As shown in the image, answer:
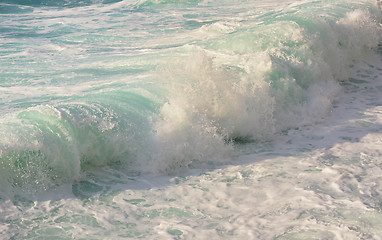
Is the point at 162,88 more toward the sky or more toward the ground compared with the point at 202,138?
more toward the sky

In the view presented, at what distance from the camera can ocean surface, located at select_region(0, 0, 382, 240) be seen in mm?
4211

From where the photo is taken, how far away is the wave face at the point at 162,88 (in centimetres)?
529

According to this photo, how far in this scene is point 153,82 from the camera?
725 cm

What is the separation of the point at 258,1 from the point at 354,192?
15100 millimetres

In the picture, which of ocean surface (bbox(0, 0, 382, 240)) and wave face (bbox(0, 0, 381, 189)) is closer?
ocean surface (bbox(0, 0, 382, 240))

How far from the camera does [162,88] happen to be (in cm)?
688

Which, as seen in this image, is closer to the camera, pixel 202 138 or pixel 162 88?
pixel 202 138

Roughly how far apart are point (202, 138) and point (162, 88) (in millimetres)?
1274

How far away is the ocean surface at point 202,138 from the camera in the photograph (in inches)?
166

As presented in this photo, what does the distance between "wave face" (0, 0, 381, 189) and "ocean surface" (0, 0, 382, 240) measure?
23 millimetres

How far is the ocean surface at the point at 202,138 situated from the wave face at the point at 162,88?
0.02m

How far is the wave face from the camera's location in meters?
5.29

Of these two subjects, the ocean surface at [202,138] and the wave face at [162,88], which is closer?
the ocean surface at [202,138]

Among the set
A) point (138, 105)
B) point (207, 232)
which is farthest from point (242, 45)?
point (207, 232)
